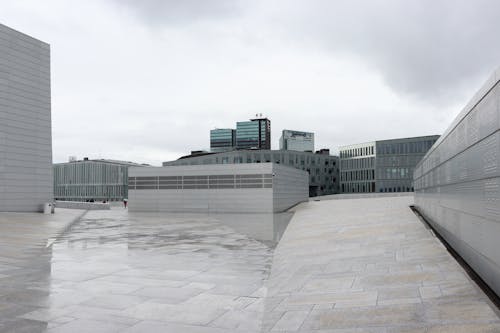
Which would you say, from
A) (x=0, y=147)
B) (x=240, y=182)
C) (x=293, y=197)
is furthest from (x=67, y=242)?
(x=293, y=197)

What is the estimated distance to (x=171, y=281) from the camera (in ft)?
33.0

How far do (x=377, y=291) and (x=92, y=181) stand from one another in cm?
13691

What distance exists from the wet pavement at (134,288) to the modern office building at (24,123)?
78.6 feet

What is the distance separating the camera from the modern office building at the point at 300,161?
349ft

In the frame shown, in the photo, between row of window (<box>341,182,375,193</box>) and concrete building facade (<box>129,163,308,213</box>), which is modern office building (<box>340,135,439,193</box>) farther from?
concrete building facade (<box>129,163,308,213</box>)

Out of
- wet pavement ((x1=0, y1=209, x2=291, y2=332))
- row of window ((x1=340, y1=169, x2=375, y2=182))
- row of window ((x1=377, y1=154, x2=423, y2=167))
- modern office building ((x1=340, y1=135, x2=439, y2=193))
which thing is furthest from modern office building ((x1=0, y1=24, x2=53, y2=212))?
row of window ((x1=340, y1=169, x2=375, y2=182))

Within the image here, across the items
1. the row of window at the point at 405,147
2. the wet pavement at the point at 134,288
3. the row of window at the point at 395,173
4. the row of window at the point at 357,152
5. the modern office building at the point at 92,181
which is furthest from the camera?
the modern office building at the point at 92,181

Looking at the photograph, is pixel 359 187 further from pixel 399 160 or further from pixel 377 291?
pixel 377 291

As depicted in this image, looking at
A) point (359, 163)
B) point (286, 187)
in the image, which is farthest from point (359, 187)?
point (286, 187)

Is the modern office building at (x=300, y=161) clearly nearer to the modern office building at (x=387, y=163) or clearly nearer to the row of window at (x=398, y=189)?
the modern office building at (x=387, y=163)

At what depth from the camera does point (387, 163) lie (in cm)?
10375

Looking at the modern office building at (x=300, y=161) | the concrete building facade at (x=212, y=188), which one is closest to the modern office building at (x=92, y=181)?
the modern office building at (x=300, y=161)

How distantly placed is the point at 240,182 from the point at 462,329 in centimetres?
4258

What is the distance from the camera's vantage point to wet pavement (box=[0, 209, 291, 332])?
6.87 metres
